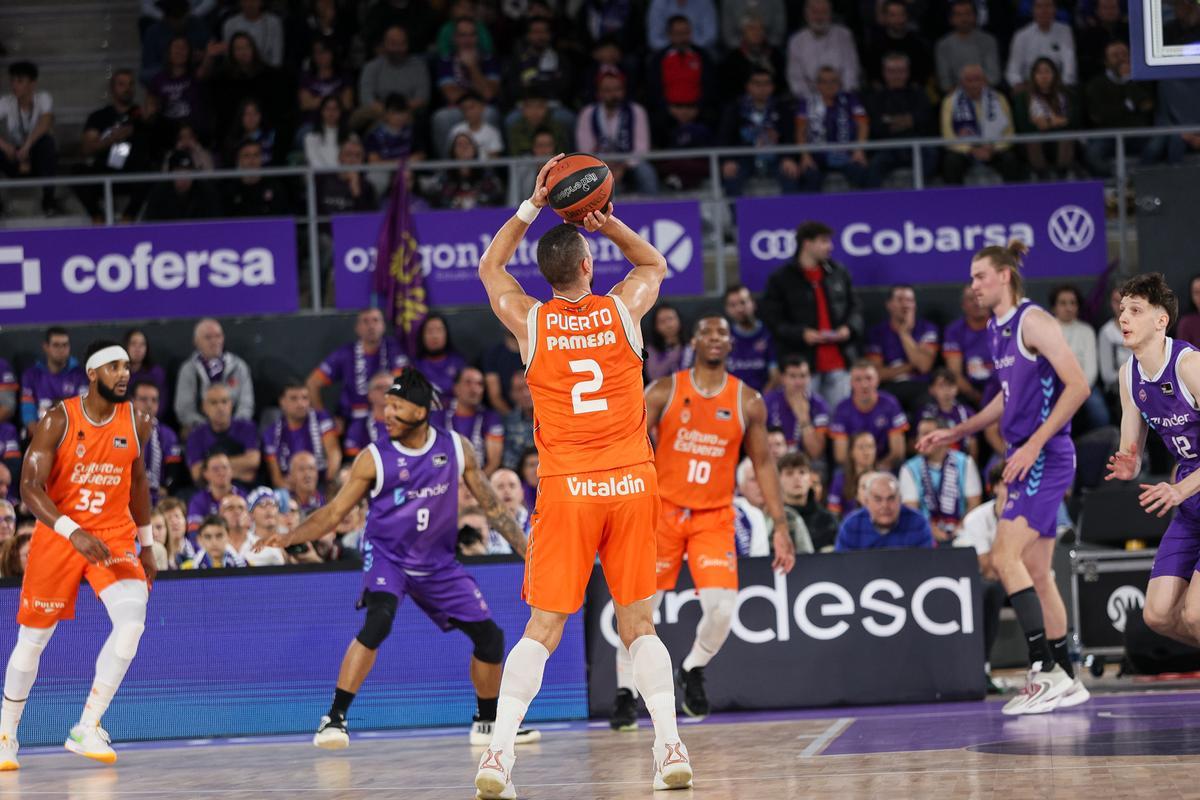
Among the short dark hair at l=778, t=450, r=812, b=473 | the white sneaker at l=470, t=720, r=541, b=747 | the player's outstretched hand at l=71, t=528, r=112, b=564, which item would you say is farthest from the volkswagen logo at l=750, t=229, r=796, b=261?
the player's outstretched hand at l=71, t=528, r=112, b=564

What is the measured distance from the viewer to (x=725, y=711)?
11148mm

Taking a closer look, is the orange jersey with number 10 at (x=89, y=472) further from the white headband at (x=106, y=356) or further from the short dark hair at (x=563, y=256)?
the short dark hair at (x=563, y=256)

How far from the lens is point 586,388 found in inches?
285

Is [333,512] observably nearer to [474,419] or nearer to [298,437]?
[474,419]

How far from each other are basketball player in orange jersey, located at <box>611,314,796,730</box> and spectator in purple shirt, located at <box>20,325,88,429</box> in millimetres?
7662

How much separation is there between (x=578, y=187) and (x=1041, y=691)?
176 inches

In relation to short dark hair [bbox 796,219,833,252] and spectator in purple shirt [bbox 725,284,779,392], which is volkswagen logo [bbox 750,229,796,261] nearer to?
short dark hair [bbox 796,219,833,252]

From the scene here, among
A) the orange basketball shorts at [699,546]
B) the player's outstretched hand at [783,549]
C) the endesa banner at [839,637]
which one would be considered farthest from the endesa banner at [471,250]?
the orange basketball shorts at [699,546]

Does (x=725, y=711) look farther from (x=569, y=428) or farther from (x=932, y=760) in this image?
(x=569, y=428)

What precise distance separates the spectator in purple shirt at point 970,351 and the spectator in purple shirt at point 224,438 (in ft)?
21.9

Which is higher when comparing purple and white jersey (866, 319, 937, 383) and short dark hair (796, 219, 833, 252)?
short dark hair (796, 219, 833, 252)

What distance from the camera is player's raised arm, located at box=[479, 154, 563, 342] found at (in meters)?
7.34

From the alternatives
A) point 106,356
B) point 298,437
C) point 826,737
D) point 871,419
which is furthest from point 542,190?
point 298,437

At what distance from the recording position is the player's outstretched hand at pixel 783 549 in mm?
10414
